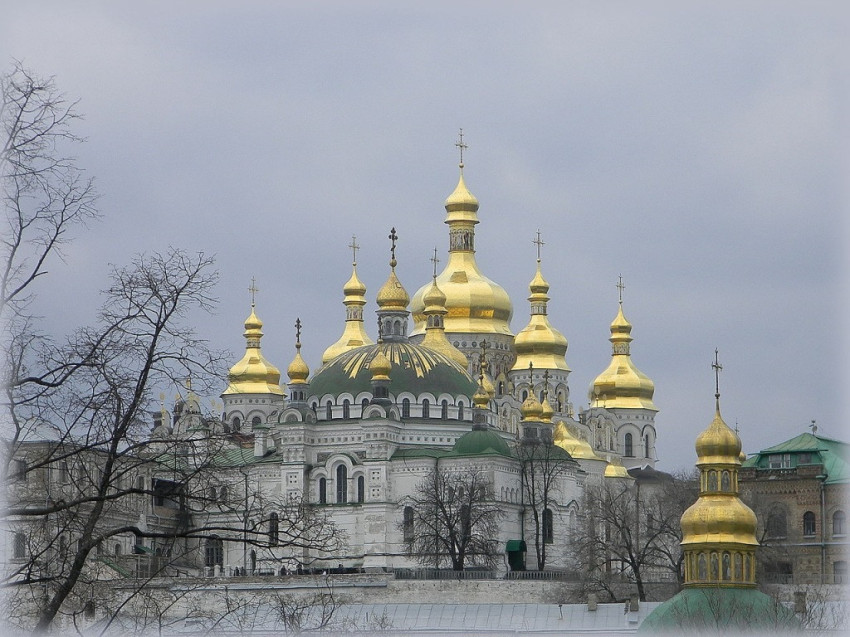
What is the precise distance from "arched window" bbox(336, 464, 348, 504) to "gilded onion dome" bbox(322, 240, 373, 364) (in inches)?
775

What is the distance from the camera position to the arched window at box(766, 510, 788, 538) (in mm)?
69312

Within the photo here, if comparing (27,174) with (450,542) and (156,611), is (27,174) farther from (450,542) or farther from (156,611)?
(450,542)

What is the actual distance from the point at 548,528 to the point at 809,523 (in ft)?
30.3

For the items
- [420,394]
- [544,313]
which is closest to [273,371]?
→ [544,313]

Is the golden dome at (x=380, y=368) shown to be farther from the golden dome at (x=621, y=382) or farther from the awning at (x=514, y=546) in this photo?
the golden dome at (x=621, y=382)

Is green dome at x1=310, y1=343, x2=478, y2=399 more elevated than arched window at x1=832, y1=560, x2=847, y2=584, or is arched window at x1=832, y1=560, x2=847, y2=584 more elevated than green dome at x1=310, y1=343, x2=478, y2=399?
green dome at x1=310, y1=343, x2=478, y2=399

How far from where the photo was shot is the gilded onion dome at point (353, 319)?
298 feet

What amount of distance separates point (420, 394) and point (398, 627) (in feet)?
66.3

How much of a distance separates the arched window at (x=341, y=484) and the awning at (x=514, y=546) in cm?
621

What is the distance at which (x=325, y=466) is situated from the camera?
2790 inches

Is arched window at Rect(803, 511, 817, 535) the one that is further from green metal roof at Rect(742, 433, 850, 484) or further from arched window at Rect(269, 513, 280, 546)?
arched window at Rect(269, 513, 280, 546)

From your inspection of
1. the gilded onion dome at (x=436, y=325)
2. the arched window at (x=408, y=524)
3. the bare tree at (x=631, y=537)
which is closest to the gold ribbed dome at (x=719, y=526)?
the bare tree at (x=631, y=537)

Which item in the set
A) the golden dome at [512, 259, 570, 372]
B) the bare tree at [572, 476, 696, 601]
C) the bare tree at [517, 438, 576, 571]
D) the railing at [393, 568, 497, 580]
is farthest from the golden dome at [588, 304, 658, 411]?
the railing at [393, 568, 497, 580]

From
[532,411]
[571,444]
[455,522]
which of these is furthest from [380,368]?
[571,444]
